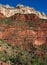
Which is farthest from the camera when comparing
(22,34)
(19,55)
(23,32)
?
(23,32)

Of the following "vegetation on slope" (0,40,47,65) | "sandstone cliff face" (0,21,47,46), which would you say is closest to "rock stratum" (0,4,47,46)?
"sandstone cliff face" (0,21,47,46)

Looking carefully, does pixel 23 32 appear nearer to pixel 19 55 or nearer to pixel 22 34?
pixel 22 34

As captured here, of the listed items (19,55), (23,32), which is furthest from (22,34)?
(19,55)

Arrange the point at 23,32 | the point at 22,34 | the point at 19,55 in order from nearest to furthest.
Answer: the point at 19,55 < the point at 22,34 < the point at 23,32

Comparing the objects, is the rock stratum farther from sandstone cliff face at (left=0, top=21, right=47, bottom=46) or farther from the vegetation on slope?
the vegetation on slope

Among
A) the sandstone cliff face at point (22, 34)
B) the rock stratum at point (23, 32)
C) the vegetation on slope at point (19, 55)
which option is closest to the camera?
the vegetation on slope at point (19, 55)

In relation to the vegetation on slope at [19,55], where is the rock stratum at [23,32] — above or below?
above

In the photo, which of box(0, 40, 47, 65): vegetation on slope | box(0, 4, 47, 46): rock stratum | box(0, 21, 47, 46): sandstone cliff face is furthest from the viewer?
box(0, 4, 47, 46): rock stratum

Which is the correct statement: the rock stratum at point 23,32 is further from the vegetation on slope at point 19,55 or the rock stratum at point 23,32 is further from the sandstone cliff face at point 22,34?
the vegetation on slope at point 19,55

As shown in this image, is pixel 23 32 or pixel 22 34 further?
pixel 23 32

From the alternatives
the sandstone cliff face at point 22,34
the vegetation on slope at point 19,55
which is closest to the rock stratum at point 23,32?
the sandstone cliff face at point 22,34

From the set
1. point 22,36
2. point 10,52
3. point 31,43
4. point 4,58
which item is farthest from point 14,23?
point 4,58

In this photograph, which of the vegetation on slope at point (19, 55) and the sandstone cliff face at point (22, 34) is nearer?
the vegetation on slope at point (19, 55)

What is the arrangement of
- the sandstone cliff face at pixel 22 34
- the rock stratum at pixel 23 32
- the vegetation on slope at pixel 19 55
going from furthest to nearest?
1. the rock stratum at pixel 23 32
2. the sandstone cliff face at pixel 22 34
3. the vegetation on slope at pixel 19 55
